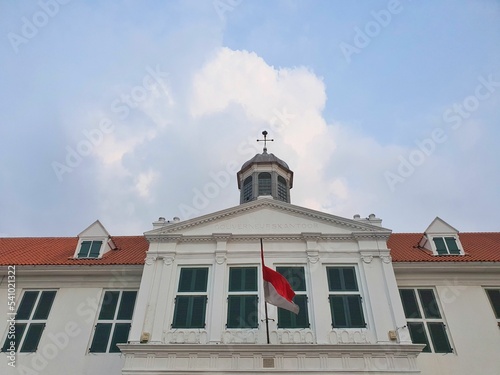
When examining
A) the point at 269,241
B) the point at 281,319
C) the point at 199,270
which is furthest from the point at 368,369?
the point at 199,270

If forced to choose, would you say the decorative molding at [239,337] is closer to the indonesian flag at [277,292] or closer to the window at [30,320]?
the indonesian flag at [277,292]

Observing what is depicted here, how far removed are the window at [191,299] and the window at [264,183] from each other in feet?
25.0

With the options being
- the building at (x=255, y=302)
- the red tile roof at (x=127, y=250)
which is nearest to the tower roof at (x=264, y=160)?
the building at (x=255, y=302)

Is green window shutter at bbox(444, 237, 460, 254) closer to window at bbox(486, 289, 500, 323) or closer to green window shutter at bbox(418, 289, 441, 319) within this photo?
window at bbox(486, 289, 500, 323)

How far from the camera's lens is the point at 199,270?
15414 millimetres

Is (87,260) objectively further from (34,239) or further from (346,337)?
(346,337)

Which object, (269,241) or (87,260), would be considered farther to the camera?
(87,260)

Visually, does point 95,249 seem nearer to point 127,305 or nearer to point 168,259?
point 127,305

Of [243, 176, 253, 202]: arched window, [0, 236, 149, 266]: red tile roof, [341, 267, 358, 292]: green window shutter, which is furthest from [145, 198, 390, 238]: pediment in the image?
[243, 176, 253, 202]: arched window

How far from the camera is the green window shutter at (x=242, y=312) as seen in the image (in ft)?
44.9

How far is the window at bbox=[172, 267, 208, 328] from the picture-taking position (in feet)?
45.6

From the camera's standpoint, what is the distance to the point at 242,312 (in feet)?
46.0

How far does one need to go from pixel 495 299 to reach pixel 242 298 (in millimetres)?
9648

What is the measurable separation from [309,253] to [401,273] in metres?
3.86
